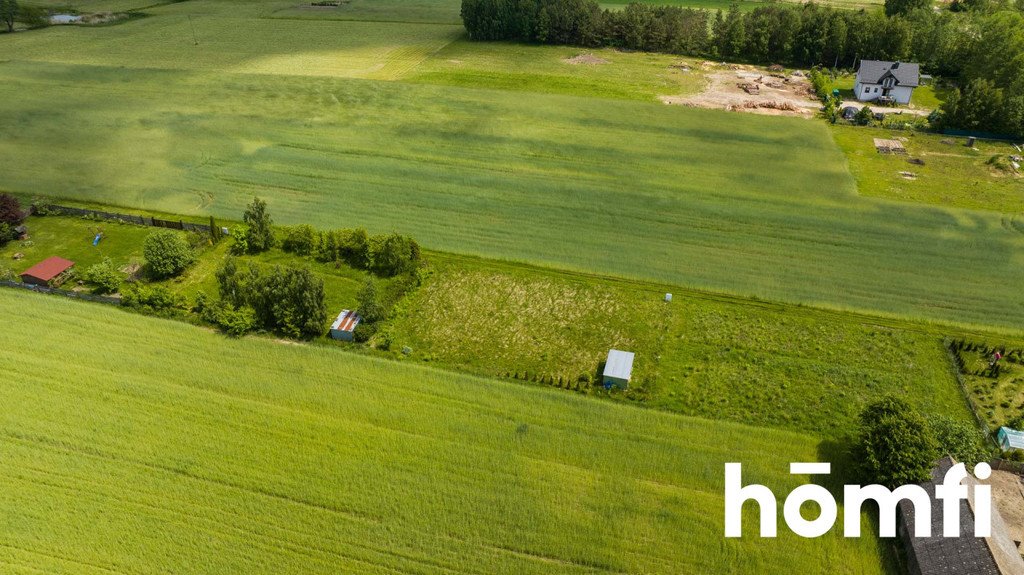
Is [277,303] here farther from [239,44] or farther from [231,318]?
[239,44]

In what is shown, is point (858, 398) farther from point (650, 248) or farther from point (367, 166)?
point (367, 166)

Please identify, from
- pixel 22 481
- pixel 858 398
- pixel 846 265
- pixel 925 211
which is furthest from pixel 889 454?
pixel 22 481

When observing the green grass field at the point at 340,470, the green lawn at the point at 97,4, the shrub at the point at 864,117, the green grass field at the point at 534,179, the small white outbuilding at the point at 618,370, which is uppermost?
the green lawn at the point at 97,4

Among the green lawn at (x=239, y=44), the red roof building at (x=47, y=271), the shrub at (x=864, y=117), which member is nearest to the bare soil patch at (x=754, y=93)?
the shrub at (x=864, y=117)

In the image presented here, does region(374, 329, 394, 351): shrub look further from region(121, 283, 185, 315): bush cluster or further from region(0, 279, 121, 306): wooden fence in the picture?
region(0, 279, 121, 306): wooden fence

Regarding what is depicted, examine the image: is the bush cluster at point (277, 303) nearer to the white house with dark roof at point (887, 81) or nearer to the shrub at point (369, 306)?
the shrub at point (369, 306)

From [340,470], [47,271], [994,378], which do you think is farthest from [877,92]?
[47,271]
